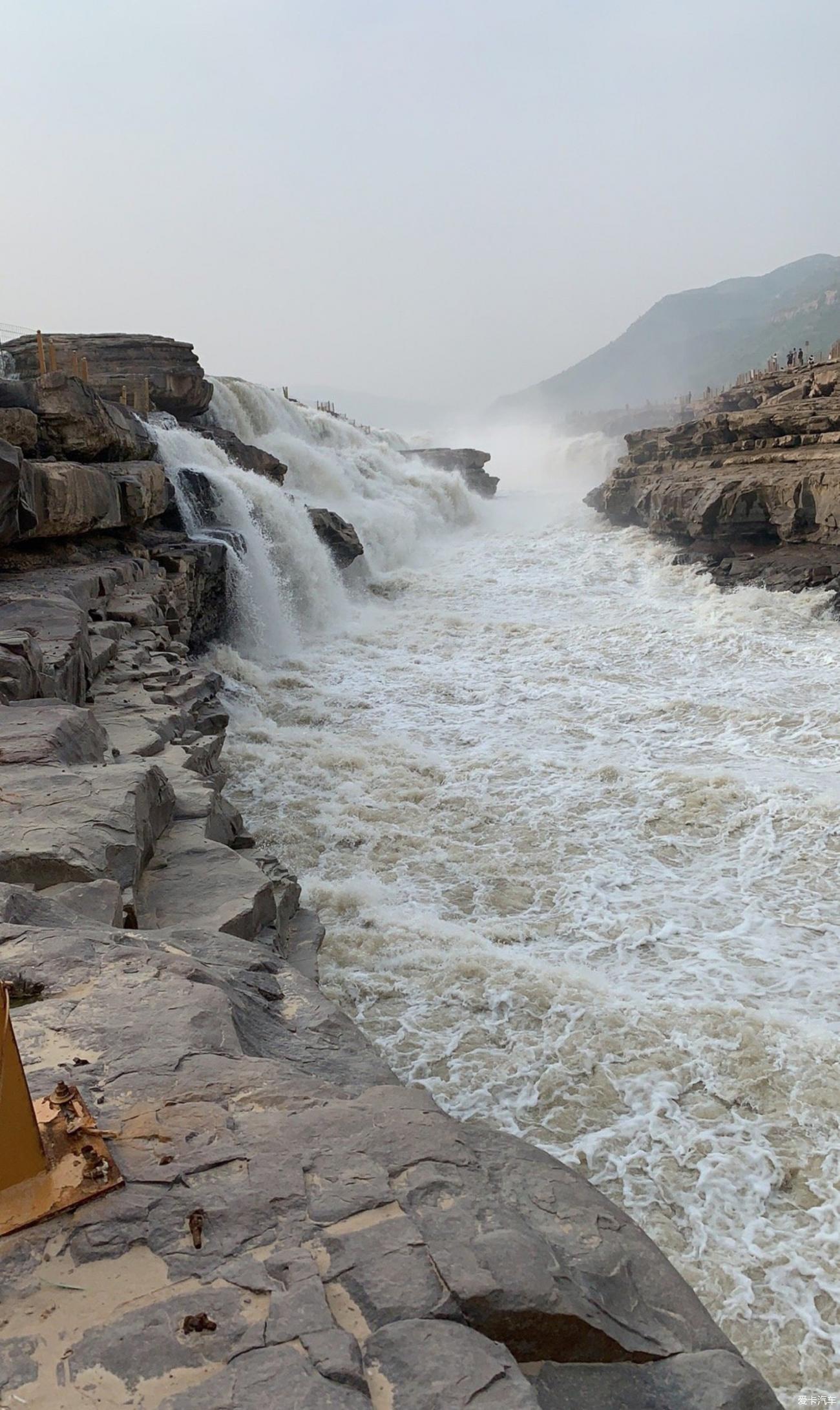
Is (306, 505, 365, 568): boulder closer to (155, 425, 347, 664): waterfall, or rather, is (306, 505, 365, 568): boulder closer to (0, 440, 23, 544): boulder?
(155, 425, 347, 664): waterfall

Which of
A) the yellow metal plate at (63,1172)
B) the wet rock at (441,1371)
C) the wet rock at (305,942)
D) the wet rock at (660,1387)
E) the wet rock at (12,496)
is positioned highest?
the wet rock at (12,496)

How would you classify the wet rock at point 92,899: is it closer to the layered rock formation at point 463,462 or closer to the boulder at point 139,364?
the boulder at point 139,364

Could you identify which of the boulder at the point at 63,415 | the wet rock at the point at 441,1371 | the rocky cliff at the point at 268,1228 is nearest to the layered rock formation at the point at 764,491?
the boulder at the point at 63,415

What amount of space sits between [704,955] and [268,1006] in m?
3.01

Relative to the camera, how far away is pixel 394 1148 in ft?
7.00

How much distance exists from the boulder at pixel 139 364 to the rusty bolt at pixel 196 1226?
17.9 meters

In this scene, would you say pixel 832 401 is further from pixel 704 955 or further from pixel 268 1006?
pixel 268 1006

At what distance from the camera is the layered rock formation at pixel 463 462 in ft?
98.4

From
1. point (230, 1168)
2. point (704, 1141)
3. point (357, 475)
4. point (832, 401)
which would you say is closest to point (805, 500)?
point (832, 401)

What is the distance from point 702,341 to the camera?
123 m

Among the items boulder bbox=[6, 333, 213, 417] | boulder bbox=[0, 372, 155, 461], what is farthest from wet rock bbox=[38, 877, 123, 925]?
boulder bbox=[6, 333, 213, 417]

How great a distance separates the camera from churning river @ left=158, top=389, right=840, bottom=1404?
3.54 metres

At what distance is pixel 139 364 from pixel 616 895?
16.1 meters

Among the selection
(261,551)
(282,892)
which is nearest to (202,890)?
(282,892)
